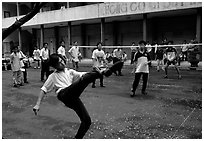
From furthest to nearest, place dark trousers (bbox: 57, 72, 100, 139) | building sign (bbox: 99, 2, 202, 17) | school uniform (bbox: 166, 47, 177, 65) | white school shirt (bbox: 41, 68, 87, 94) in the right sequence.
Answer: building sign (bbox: 99, 2, 202, 17)
school uniform (bbox: 166, 47, 177, 65)
white school shirt (bbox: 41, 68, 87, 94)
dark trousers (bbox: 57, 72, 100, 139)

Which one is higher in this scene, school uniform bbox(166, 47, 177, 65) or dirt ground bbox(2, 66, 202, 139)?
school uniform bbox(166, 47, 177, 65)

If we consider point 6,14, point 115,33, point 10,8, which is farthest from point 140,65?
point 10,8

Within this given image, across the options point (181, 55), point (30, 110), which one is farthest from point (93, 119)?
point (181, 55)

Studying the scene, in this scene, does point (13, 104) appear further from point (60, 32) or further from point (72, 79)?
point (60, 32)

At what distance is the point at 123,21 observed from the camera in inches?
914

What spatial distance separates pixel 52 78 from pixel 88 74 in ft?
2.39

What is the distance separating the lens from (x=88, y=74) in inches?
135

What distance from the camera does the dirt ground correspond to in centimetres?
452

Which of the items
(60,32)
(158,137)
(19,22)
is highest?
(60,32)

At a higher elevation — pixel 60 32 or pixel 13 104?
pixel 60 32

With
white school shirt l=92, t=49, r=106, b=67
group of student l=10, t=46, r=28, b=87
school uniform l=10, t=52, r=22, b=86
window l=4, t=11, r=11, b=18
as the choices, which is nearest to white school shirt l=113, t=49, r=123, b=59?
white school shirt l=92, t=49, r=106, b=67

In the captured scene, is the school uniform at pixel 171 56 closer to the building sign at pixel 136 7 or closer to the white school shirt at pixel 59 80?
the building sign at pixel 136 7

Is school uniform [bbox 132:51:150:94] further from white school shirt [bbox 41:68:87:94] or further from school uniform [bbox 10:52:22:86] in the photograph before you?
school uniform [bbox 10:52:22:86]

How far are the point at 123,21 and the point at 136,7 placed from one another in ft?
17.3
